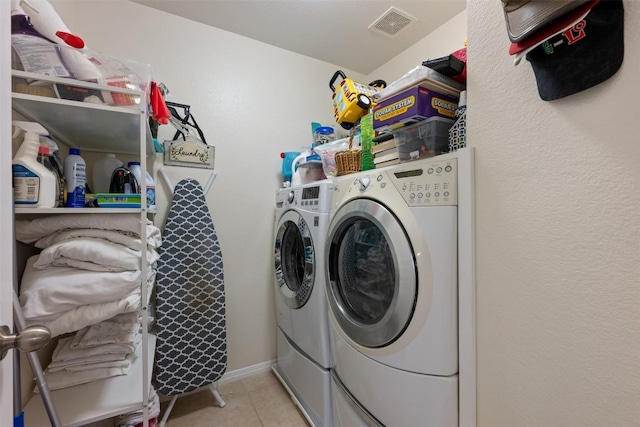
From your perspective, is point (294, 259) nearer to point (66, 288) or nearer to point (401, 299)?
point (401, 299)

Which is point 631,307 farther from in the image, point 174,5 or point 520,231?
point 174,5

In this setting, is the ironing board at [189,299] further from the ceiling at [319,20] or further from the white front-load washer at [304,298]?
the ceiling at [319,20]

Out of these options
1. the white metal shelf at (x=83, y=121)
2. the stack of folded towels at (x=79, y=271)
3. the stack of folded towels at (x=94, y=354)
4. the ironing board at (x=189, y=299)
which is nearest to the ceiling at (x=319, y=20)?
the white metal shelf at (x=83, y=121)

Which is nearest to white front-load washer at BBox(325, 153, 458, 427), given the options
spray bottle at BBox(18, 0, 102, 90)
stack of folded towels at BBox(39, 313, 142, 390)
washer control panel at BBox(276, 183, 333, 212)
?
washer control panel at BBox(276, 183, 333, 212)

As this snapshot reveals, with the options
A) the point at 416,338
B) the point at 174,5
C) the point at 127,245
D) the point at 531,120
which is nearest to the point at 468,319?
the point at 416,338

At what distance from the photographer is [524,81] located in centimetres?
66

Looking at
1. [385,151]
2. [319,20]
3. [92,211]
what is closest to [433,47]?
[319,20]

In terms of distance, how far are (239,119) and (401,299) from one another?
1638 mm

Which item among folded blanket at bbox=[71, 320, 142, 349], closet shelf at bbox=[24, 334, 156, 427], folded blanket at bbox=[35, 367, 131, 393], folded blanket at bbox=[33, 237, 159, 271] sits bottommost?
closet shelf at bbox=[24, 334, 156, 427]

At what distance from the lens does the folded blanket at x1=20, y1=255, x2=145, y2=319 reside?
2.50ft

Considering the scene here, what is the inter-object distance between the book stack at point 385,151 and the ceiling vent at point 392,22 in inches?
42.8

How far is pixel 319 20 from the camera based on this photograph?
170cm

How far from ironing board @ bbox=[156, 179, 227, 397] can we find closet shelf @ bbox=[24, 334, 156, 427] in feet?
1.45

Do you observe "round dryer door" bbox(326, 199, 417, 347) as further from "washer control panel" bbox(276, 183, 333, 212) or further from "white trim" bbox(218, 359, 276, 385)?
"white trim" bbox(218, 359, 276, 385)
